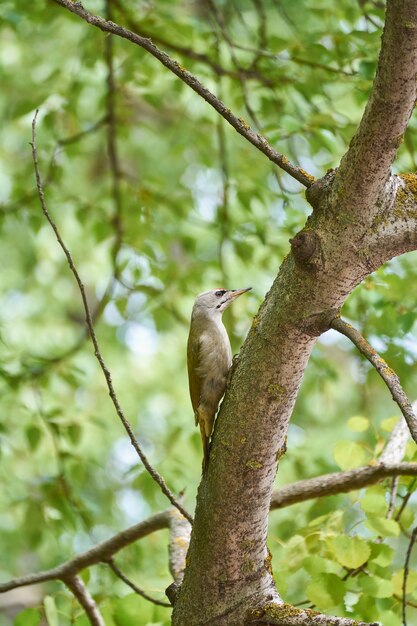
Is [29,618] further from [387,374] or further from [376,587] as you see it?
[387,374]

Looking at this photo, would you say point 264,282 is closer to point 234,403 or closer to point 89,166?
point 234,403

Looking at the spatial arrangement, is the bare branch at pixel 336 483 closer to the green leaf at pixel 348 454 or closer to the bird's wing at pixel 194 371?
the green leaf at pixel 348 454

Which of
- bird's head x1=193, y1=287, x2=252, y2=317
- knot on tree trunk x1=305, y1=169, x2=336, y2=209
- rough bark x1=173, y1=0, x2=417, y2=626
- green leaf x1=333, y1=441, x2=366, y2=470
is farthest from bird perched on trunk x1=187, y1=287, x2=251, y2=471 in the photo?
knot on tree trunk x1=305, y1=169, x2=336, y2=209

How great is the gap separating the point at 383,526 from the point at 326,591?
214mm

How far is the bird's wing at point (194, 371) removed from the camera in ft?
8.98

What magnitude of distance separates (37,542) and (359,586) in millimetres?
1968

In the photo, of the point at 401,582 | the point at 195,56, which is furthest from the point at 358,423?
the point at 195,56

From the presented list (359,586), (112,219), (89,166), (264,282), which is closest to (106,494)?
→ (264,282)

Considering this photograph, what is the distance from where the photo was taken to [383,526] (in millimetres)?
2205

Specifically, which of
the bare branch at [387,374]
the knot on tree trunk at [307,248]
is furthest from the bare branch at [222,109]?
the bare branch at [387,374]

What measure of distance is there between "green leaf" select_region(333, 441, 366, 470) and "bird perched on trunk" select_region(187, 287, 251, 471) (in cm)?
37

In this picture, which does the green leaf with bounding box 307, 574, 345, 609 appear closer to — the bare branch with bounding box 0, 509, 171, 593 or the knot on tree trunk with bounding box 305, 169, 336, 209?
the bare branch with bounding box 0, 509, 171, 593

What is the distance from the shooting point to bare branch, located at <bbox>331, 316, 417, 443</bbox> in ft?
4.57

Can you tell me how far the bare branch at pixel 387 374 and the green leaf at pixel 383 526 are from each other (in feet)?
2.74
